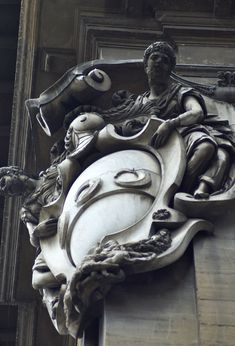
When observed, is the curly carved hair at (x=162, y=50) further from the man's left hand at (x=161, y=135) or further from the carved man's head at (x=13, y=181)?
the carved man's head at (x=13, y=181)

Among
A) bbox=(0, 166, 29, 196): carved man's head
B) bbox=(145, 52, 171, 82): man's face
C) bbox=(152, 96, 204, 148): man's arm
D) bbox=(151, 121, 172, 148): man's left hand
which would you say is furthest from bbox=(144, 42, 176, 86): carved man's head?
bbox=(0, 166, 29, 196): carved man's head

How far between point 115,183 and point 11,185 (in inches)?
75.9

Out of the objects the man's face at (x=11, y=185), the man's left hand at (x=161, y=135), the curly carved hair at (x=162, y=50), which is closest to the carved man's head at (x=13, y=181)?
the man's face at (x=11, y=185)

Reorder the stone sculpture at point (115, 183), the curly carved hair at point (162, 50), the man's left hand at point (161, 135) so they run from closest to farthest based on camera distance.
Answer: the stone sculpture at point (115, 183) < the man's left hand at point (161, 135) < the curly carved hair at point (162, 50)

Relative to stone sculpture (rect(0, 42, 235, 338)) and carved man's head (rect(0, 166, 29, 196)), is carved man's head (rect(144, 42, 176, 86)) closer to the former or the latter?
stone sculpture (rect(0, 42, 235, 338))

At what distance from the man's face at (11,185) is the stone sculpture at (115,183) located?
1 centimetres

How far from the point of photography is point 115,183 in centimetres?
1303

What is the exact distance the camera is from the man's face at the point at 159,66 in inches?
557

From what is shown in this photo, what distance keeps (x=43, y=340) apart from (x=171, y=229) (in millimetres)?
4373

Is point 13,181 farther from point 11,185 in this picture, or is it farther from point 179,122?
point 179,122

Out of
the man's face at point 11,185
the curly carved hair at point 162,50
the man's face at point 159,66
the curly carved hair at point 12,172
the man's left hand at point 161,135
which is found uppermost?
the curly carved hair at point 162,50

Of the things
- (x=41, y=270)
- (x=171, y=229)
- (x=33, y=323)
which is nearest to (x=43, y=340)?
(x=33, y=323)

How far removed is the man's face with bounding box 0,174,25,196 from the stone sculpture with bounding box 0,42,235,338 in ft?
0.04

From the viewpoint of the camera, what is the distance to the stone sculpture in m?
12.1
